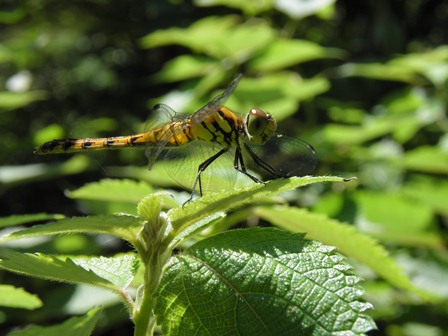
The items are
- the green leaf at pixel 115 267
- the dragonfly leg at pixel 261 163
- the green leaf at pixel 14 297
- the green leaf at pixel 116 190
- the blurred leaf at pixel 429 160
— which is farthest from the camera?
the blurred leaf at pixel 429 160

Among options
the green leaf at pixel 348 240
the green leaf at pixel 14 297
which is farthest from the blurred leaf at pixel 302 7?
the green leaf at pixel 14 297

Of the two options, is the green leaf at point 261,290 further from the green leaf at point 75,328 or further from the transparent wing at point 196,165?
the transparent wing at point 196,165

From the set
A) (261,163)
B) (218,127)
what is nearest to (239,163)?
(261,163)

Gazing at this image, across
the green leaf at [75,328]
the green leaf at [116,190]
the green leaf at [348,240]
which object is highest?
the green leaf at [116,190]

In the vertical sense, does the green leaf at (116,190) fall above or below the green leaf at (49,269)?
above

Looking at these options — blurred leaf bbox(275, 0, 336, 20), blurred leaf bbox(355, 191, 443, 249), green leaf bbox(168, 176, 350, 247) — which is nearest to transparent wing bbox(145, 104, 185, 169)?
green leaf bbox(168, 176, 350, 247)

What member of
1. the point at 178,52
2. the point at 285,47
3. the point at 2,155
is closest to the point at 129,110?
the point at 178,52

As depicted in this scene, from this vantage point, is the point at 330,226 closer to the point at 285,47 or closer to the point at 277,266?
the point at 277,266

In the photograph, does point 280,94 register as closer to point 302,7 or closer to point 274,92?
point 274,92

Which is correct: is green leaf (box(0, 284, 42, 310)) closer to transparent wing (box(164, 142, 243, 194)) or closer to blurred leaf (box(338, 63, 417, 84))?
transparent wing (box(164, 142, 243, 194))
